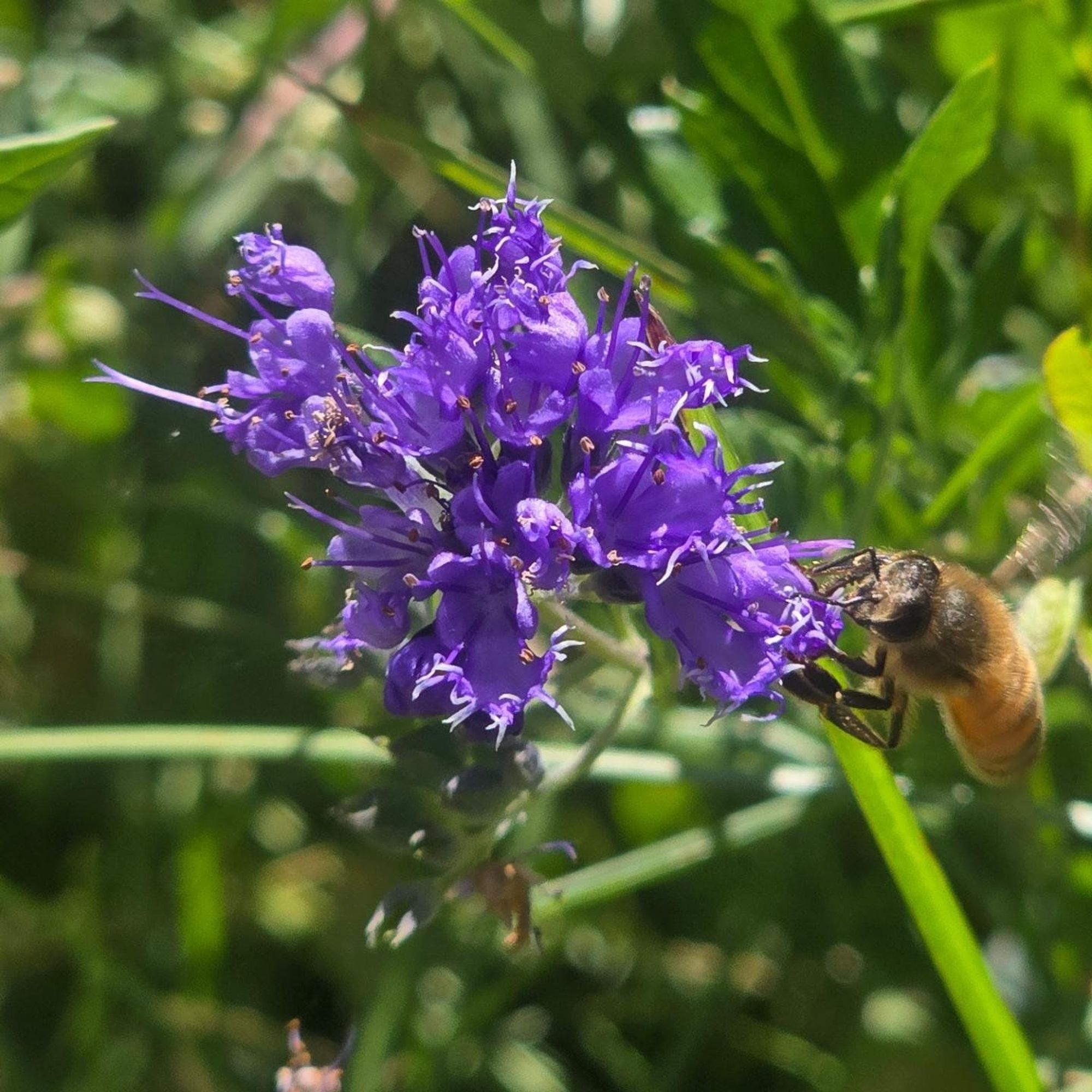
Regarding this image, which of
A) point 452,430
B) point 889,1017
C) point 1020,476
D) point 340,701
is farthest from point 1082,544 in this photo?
point 340,701

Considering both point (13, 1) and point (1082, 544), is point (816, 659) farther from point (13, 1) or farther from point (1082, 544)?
point (13, 1)

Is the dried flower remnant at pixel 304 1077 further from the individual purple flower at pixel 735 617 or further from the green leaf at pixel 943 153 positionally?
the green leaf at pixel 943 153

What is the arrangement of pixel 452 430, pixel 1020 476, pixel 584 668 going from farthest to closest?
pixel 1020 476 < pixel 584 668 < pixel 452 430

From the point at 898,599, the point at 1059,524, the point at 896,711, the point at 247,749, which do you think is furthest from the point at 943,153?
the point at 247,749

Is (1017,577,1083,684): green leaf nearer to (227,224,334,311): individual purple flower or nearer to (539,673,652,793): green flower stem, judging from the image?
(539,673,652,793): green flower stem

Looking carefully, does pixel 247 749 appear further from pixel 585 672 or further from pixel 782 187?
pixel 782 187

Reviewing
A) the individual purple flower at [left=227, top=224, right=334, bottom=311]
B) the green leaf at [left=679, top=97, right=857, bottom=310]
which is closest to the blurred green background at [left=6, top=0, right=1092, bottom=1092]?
the green leaf at [left=679, top=97, right=857, bottom=310]

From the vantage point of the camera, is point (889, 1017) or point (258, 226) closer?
point (889, 1017)
